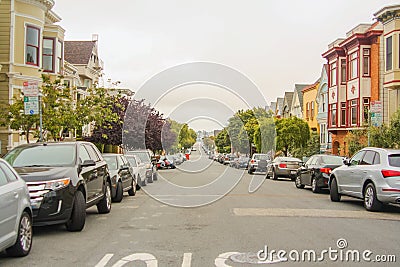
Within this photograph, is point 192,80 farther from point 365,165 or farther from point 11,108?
point 365,165

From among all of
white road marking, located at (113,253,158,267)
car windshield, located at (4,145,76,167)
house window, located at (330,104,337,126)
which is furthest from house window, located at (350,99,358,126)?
white road marking, located at (113,253,158,267)

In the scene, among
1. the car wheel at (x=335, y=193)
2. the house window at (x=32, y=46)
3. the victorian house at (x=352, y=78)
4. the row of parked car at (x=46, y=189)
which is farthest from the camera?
the victorian house at (x=352, y=78)

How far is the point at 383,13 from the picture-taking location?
31453 millimetres

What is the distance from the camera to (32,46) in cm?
2742

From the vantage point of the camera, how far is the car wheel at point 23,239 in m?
8.12

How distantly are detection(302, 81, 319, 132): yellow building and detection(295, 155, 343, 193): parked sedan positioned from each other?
34.8 metres

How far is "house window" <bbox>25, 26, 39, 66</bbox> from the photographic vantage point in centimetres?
2722

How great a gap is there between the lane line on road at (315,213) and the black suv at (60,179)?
12.6 feet

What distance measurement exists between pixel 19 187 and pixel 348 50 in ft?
114

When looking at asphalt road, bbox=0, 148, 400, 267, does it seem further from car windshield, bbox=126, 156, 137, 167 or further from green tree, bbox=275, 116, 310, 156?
green tree, bbox=275, 116, 310, 156

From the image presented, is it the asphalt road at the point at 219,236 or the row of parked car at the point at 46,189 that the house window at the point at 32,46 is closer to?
the asphalt road at the point at 219,236

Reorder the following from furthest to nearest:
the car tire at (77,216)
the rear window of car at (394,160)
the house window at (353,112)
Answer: the house window at (353,112) → the rear window of car at (394,160) → the car tire at (77,216)

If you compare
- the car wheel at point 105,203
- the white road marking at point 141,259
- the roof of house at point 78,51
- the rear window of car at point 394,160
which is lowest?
the white road marking at point 141,259

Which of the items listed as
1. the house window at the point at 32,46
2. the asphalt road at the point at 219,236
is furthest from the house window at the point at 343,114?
the asphalt road at the point at 219,236
